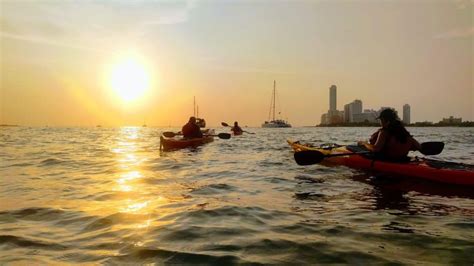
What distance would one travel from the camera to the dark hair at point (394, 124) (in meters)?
8.94

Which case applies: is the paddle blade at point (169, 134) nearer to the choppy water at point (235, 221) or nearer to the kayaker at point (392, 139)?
the choppy water at point (235, 221)

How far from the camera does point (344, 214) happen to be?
5.79m

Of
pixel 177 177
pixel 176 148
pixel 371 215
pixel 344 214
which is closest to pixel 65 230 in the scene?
pixel 344 214

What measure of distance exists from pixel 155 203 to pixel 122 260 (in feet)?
9.15

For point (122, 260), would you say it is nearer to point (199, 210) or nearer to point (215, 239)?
point (215, 239)

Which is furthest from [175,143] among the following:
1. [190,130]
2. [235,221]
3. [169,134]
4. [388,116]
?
[235,221]

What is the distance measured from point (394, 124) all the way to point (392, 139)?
518 mm

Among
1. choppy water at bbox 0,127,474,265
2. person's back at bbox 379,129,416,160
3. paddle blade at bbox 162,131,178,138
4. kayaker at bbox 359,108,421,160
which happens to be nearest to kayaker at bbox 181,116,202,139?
paddle blade at bbox 162,131,178,138

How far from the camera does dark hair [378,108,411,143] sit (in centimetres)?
894

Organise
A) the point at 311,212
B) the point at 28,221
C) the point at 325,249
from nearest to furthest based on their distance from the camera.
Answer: the point at 325,249 < the point at 28,221 < the point at 311,212

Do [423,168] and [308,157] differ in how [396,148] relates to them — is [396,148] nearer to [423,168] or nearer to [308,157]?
[423,168]

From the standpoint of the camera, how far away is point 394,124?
8.93 meters

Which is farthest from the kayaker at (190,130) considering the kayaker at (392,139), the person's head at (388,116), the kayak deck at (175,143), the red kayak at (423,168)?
the person's head at (388,116)

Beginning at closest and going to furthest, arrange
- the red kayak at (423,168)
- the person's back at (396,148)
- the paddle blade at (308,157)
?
the red kayak at (423,168), the person's back at (396,148), the paddle blade at (308,157)
